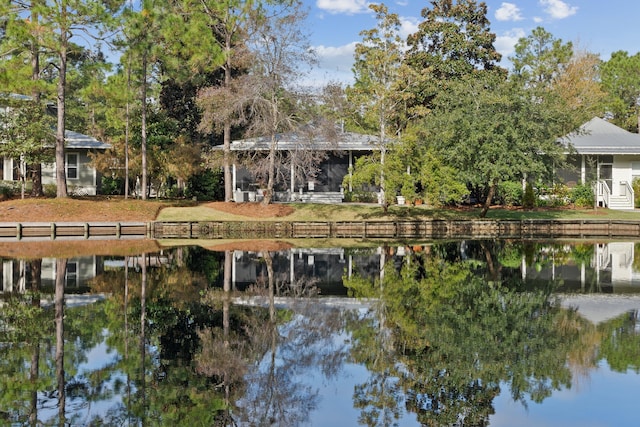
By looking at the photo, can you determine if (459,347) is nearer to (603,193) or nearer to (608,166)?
(603,193)

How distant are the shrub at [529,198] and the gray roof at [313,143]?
10110 mm

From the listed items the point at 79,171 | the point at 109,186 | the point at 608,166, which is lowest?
the point at 109,186

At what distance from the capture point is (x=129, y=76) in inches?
1537

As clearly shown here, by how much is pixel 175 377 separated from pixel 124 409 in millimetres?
1393

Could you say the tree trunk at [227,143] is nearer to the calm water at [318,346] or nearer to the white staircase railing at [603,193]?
the calm water at [318,346]

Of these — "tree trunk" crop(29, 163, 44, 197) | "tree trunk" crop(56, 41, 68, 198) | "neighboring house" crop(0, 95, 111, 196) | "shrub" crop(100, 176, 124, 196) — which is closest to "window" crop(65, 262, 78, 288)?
"tree trunk" crop(56, 41, 68, 198)

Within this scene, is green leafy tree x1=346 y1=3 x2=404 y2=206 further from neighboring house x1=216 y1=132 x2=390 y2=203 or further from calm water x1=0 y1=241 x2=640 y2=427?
calm water x1=0 y1=241 x2=640 y2=427

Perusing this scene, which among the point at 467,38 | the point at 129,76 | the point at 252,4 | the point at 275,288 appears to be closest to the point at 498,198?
the point at 467,38

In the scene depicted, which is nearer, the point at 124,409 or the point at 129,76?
the point at 124,409

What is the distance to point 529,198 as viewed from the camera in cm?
4206

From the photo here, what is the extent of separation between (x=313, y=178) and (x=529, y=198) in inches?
546

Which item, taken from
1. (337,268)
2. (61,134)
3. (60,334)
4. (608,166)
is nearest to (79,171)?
(61,134)

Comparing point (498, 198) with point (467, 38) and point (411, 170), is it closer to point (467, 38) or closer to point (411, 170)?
point (411, 170)

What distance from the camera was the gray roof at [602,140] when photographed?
141 ft
